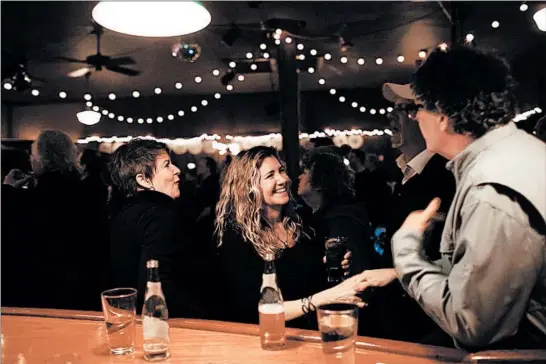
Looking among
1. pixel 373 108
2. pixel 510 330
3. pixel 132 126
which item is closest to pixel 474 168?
pixel 510 330

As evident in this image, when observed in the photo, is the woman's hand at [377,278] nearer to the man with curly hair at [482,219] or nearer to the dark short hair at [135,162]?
the man with curly hair at [482,219]

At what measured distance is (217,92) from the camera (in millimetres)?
11070

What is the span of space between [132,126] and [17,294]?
8.98m

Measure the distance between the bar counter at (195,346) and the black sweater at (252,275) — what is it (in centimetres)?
45

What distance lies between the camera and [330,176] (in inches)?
114

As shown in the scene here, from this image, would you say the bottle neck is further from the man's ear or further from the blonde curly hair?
the man's ear

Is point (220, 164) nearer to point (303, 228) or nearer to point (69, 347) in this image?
point (303, 228)

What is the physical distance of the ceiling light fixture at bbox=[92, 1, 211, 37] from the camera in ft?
5.75

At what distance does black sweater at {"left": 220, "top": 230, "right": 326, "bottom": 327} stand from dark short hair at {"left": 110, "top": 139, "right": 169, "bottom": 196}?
1.68 feet

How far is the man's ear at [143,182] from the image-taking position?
2.50m

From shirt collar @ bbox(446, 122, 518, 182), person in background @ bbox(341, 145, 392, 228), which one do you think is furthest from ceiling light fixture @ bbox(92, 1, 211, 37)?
person in background @ bbox(341, 145, 392, 228)

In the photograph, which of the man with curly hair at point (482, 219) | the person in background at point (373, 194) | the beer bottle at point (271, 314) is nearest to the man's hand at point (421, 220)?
the man with curly hair at point (482, 219)

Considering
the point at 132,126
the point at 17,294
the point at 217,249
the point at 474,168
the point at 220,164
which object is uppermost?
the point at 132,126

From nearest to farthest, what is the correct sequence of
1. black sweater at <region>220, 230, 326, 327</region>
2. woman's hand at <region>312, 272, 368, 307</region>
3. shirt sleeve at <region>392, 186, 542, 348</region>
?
shirt sleeve at <region>392, 186, 542, 348</region> < woman's hand at <region>312, 272, 368, 307</region> < black sweater at <region>220, 230, 326, 327</region>
